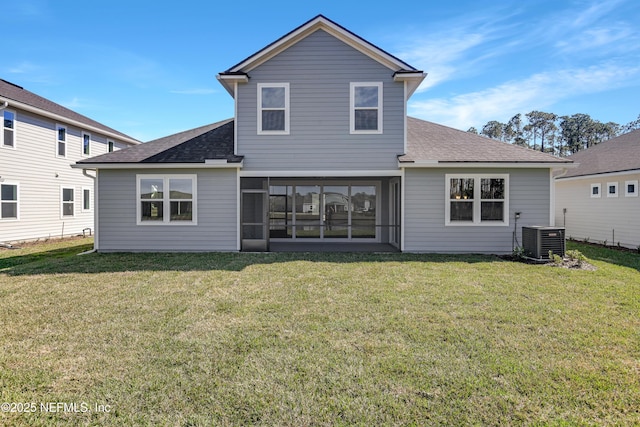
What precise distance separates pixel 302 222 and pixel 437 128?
649 centimetres

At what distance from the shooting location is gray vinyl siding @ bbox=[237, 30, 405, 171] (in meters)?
10.2

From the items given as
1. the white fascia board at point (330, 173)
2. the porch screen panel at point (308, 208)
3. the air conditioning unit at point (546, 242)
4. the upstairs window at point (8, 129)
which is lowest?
the air conditioning unit at point (546, 242)

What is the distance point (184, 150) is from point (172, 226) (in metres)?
2.51

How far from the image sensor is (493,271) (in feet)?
25.4

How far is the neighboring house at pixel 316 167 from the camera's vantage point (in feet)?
33.1

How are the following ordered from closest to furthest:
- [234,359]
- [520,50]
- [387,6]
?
[234,359] → [387,6] → [520,50]

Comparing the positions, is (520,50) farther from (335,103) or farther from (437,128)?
(335,103)

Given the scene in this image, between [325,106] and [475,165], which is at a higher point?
[325,106]

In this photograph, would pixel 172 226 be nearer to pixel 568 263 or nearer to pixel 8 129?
pixel 8 129

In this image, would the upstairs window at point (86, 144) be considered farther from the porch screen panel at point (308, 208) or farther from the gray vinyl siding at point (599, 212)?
the gray vinyl siding at point (599, 212)

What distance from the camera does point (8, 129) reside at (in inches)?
492

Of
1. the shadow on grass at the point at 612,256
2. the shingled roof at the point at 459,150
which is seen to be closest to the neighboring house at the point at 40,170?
the shingled roof at the point at 459,150

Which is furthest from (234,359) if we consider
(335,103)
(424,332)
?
(335,103)

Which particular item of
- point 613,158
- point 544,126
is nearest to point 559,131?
point 544,126
